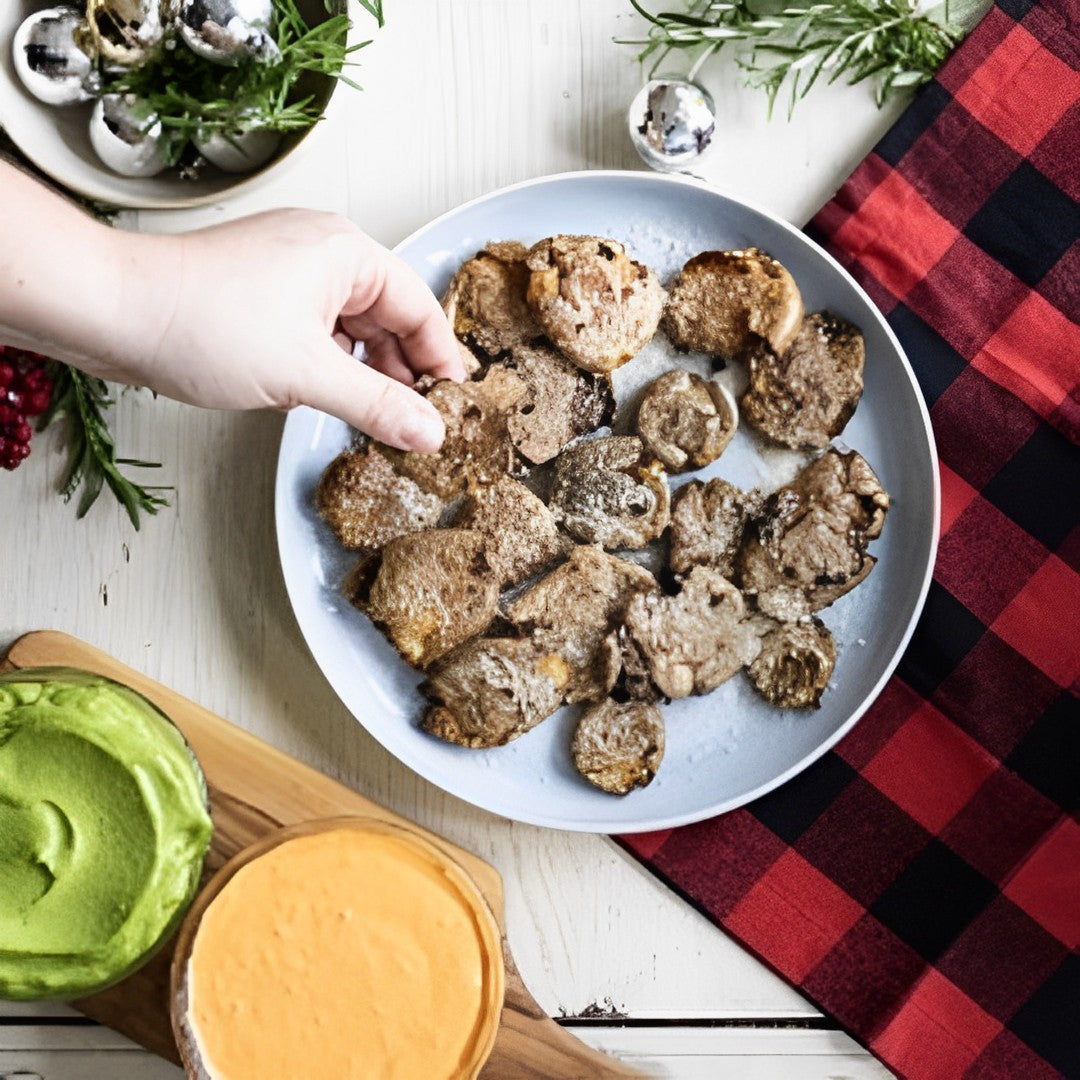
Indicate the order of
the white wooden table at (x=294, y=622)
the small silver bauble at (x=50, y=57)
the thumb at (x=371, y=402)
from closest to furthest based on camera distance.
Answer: the thumb at (x=371, y=402) → the small silver bauble at (x=50, y=57) → the white wooden table at (x=294, y=622)

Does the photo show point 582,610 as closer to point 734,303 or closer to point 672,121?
point 734,303

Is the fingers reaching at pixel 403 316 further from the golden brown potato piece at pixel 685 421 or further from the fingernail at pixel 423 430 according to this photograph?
the golden brown potato piece at pixel 685 421

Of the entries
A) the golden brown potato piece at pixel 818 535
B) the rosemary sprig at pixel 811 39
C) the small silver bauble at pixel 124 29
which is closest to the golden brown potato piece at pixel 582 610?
the golden brown potato piece at pixel 818 535

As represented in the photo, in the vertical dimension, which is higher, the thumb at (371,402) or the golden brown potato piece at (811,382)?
the golden brown potato piece at (811,382)

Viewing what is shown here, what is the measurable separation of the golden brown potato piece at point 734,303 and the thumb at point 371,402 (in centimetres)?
27

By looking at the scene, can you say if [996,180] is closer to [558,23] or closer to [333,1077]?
[558,23]

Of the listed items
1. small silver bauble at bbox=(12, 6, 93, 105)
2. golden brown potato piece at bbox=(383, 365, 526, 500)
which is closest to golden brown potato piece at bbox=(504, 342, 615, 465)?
golden brown potato piece at bbox=(383, 365, 526, 500)

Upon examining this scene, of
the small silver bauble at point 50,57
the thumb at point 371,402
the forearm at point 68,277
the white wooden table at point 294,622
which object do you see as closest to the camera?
the forearm at point 68,277

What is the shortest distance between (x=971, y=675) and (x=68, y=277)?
0.88m

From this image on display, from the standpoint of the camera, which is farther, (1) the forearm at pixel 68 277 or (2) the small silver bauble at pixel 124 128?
(2) the small silver bauble at pixel 124 128

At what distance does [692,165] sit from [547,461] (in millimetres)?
327

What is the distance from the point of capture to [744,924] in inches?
45.6

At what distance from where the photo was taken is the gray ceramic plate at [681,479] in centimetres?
111

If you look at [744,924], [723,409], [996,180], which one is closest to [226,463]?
[723,409]
